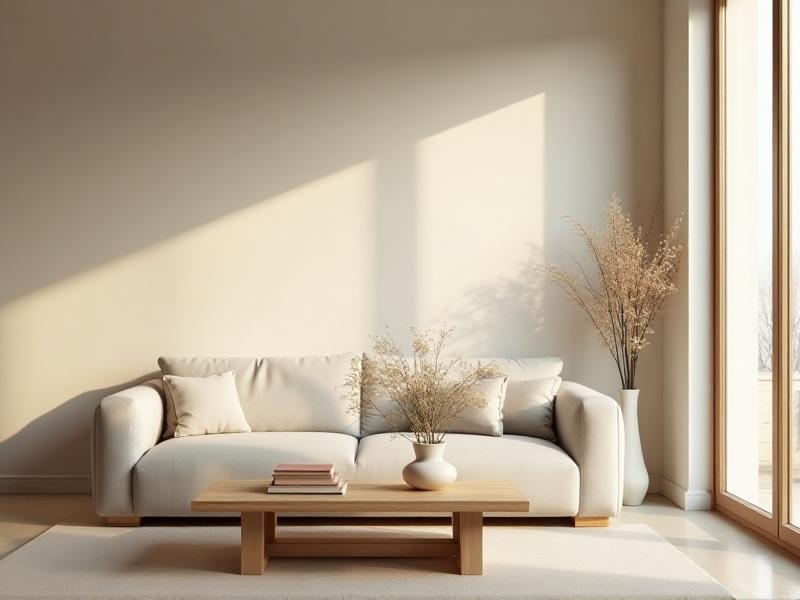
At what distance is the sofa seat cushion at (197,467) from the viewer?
4262mm

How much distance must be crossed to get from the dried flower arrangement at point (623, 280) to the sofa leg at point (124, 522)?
274 cm

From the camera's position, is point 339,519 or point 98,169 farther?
point 98,169

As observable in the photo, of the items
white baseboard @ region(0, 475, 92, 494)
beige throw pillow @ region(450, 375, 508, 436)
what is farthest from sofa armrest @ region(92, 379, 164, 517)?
beige throw pillow @ region(450, 375, 508, 436)

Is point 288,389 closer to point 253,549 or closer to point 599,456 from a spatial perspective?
point 253,549

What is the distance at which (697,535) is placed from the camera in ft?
13.8

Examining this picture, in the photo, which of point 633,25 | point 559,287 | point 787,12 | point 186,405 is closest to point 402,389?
point 186,405

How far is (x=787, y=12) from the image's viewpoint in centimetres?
400

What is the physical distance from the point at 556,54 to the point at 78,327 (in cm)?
338

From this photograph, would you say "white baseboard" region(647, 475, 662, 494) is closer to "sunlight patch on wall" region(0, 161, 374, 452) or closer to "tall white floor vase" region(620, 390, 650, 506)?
"tall white floor vase" region(620, 390, 650, 506)

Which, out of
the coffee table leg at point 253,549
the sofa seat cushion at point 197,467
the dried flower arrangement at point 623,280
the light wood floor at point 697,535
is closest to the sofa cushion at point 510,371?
the dried flower arrangement at point 623,280

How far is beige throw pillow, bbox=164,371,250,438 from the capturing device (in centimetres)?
464

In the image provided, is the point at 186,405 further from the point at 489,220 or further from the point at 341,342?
the point at 489,220

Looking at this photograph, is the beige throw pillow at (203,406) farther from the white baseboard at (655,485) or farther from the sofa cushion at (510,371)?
the white baseboard at (655,485)

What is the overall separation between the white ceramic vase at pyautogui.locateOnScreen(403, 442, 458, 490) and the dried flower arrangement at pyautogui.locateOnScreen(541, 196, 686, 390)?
1.80 meters
